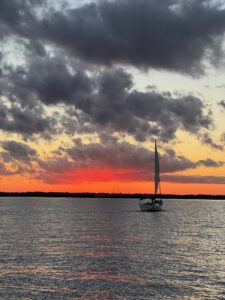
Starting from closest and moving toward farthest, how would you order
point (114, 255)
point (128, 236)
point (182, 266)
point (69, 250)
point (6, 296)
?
1. point (6, 296)
2. point (182, 266)
3. point (114, 255)
4. point (69, 250)
5. point (128, 236)

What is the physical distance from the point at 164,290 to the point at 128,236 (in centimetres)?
4839

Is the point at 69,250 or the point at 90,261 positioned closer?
the point at 90,261

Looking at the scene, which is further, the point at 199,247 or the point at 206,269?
the point at 199,247

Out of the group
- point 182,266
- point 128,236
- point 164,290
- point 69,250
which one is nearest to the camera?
point 164,290

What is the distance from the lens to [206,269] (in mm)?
53000

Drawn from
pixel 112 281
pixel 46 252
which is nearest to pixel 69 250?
pixel 46 252

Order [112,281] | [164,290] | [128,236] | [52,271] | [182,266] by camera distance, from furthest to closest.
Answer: [128,236]
[182,266]
[52,271]
[112,281]
[164,290]

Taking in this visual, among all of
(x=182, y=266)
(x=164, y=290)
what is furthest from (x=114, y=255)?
(x=164, y=290)

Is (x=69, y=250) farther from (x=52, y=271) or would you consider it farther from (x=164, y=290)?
(x=164, y=290)

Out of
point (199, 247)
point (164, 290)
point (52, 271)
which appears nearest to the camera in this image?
point (164, 290)

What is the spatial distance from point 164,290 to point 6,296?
1485 centimetres

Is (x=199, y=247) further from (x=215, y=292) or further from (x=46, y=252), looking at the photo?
(x=215, y=292)

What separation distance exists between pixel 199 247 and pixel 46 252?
88.3ft

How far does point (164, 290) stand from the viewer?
41.8 metres
